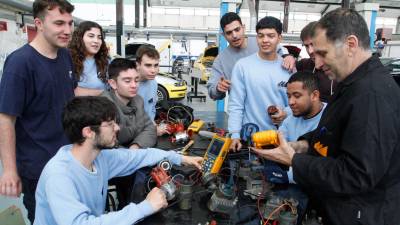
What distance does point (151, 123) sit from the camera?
93.7 inches

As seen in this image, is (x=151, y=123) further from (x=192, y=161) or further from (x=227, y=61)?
(x=227, y=61)

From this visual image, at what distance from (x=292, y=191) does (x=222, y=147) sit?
45 cm

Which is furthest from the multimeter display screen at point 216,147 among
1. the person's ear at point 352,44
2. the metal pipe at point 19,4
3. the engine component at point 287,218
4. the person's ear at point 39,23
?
the metal pipe at point 19,4

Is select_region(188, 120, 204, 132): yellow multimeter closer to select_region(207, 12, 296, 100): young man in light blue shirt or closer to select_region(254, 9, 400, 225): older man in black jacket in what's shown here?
select_region(207, 12, 296, 100): young man in light blue shirt

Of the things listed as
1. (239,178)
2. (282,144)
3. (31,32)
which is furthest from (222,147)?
(31,32)

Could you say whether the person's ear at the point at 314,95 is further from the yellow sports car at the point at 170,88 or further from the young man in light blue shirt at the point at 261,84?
the yellow sports car at the point at 170,88

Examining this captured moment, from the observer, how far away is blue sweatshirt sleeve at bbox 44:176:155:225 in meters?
1.26

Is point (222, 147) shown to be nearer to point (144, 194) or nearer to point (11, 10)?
point (144, 194)

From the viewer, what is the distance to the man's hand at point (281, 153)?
4.69 ft

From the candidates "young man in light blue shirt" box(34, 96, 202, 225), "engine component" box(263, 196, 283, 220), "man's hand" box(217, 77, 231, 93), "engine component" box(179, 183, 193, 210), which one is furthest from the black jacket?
"man's hand" box(217, 77, 231, 93)

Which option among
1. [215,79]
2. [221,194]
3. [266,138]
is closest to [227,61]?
[215,79]

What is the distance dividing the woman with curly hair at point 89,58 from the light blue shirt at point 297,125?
155cm

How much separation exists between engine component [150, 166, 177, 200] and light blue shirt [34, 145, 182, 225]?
0.11m

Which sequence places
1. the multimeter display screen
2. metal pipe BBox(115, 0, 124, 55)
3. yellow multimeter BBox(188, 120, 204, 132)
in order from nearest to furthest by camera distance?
1. the multimeter display screen
2. yellow multimeter BBox(188, 120, 204, 132)
3. metal pipe BBox(115, 0, 124, 55)
